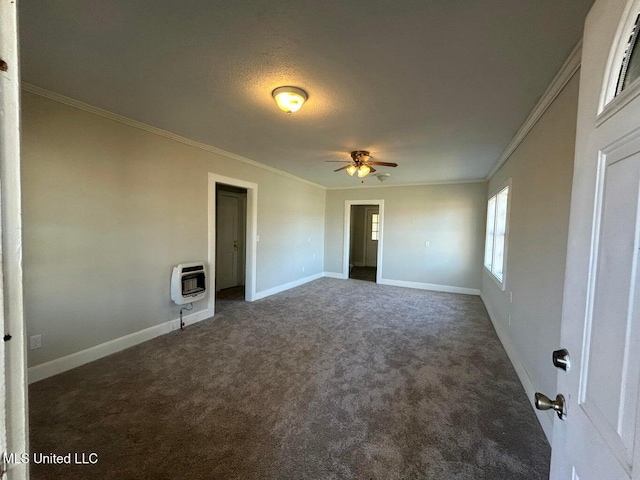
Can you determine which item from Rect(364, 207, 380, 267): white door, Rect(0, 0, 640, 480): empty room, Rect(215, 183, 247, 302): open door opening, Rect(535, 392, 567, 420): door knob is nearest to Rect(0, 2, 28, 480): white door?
Rect(0, 0, 640, 480): empty room

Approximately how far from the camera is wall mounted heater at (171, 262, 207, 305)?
319 centimetres

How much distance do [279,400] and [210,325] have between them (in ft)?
6.13

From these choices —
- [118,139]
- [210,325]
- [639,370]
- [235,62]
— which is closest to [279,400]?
[210,325]

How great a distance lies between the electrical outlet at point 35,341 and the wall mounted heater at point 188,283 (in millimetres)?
1137

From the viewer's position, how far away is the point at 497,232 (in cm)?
419

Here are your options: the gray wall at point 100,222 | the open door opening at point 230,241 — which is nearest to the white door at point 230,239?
the open door opening at point 230,241

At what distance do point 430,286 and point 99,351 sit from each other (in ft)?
18.7

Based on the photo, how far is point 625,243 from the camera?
0.57 m

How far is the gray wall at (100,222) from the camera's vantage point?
2.21 m

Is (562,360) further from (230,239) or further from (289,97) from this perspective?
(230,239)

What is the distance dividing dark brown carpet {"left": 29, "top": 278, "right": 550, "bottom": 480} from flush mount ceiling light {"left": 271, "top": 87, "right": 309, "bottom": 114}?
92.4 inches

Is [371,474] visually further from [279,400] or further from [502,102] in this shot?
[502,102]

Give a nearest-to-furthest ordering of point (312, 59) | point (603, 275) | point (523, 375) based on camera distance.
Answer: point (603, 275)
point (312, 59)
point (523, 375)

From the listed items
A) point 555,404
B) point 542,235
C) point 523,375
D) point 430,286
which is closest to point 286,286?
point 430,286
